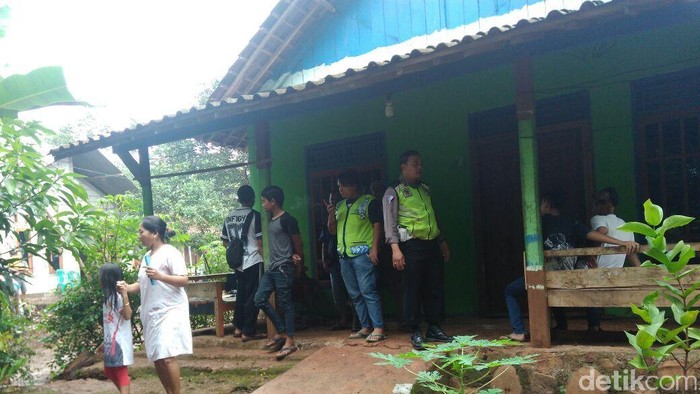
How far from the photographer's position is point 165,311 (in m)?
4.50

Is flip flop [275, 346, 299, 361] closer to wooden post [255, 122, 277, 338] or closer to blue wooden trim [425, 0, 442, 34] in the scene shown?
wooden post [255, 122, 277, 338]

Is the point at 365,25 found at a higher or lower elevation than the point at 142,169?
higher

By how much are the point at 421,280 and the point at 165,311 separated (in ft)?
6.98

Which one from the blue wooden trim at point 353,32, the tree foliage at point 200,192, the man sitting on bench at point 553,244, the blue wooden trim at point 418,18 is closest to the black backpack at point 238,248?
the man sitting on bench at point 553,244

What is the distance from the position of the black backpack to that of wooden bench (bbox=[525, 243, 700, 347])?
3027 mm

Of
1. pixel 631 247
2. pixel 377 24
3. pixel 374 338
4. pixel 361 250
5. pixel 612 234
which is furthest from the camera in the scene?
pixel 377 24

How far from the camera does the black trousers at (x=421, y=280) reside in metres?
5.07

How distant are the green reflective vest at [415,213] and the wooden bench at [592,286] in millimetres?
894

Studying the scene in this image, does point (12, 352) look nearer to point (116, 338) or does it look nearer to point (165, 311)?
point (116, 338)

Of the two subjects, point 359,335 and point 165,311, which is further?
point 359,335

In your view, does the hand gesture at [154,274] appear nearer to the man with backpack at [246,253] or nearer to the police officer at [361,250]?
the police officer at [361,250]

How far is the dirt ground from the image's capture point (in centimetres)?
449

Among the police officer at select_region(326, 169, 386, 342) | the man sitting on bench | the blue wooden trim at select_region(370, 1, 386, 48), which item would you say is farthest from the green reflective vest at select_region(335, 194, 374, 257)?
the blue wooden trim at select_region(370, 1, 386, 48)

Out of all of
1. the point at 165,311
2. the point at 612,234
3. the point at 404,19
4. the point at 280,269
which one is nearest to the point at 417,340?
the point at 280,269
